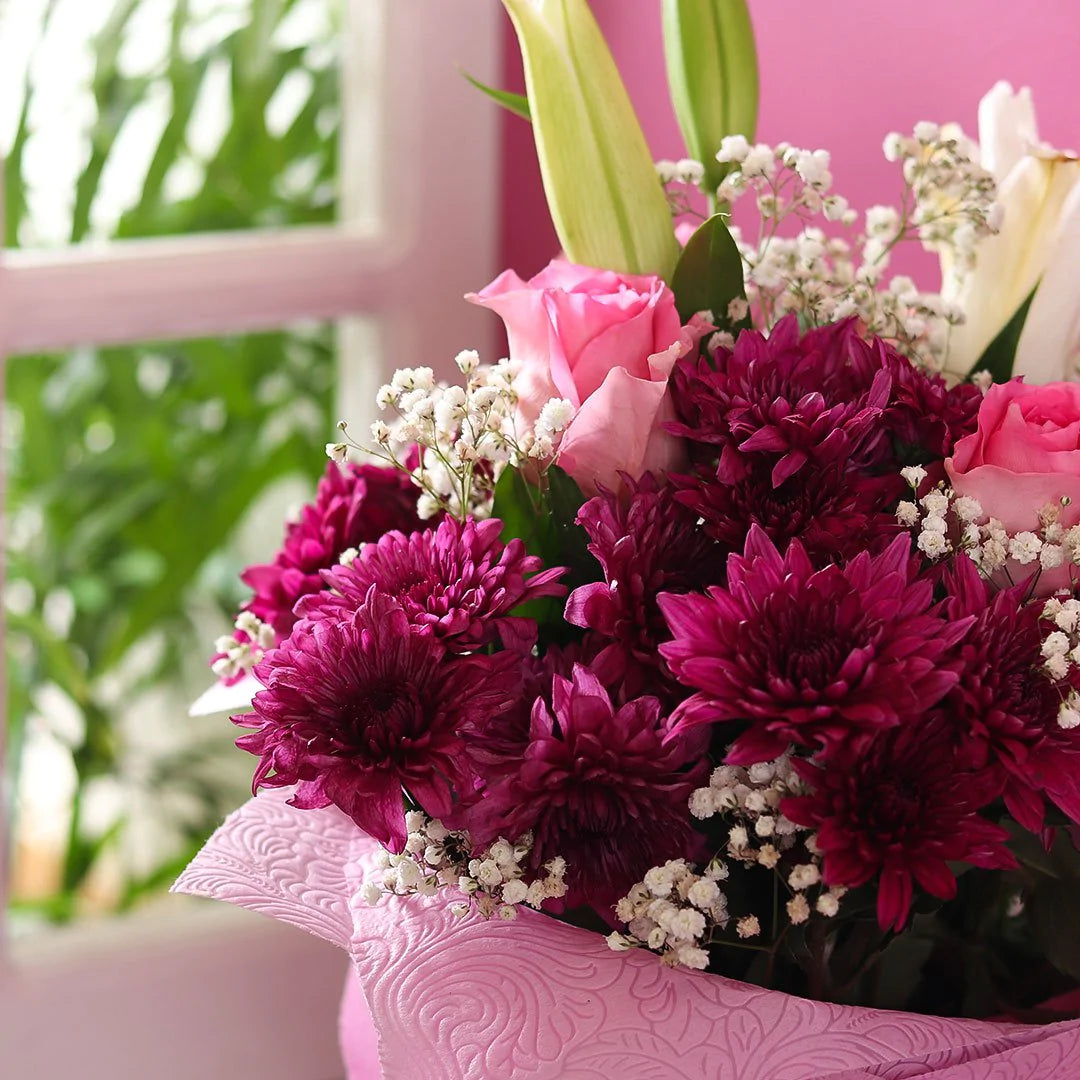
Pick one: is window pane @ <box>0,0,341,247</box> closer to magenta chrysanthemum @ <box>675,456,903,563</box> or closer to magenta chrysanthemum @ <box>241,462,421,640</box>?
magenta chrysanthemum @ <box>241,462,421,640</box>

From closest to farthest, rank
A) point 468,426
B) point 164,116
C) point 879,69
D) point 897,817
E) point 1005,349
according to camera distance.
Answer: point 897,817
point 468,426
point 1005,349
point 879,69
point 164,116

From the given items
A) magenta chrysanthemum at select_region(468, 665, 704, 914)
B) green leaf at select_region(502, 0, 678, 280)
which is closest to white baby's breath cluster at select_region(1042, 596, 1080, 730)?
magenta chrysanthemum at select_region(468, 665, 704, 914)

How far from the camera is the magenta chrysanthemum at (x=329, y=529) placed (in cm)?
68

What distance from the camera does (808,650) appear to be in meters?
0.48

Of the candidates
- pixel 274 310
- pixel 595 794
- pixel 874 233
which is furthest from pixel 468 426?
pixel 274 310

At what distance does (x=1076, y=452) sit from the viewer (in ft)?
1.84

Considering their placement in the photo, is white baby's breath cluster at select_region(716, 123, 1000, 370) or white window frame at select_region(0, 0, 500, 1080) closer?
white baby's breath cluster at select_region(716, 123, 1000, 370)

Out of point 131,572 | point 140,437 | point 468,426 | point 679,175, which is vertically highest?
point 679,175

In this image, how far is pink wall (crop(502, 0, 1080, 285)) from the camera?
2.64ft

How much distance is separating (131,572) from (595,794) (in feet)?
2.46

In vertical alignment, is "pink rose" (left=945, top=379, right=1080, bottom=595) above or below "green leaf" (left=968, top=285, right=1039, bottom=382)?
below

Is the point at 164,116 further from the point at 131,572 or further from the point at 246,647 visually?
the point at 246,647

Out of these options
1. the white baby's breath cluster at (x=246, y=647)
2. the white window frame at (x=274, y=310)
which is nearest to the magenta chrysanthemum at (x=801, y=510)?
the white baby's breath cluster at (x=246, y=647)

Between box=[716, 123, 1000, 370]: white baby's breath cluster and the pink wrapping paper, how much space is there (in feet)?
0.98
